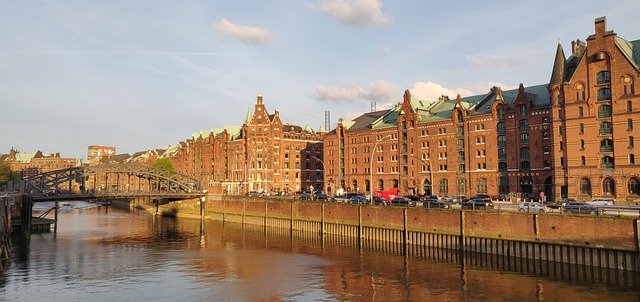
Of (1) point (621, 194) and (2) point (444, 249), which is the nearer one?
(2) point (444, 249)

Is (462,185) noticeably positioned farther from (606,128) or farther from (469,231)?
(469,231)

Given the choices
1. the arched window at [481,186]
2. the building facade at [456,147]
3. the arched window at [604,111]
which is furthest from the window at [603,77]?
the arched window at [481,186]

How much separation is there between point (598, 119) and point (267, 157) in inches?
3407

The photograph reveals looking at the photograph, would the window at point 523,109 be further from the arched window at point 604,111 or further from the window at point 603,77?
the window at point 603,77

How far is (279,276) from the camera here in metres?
45.8

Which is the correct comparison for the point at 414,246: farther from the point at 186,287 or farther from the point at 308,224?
the point at 186,287

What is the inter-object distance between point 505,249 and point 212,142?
409 ft

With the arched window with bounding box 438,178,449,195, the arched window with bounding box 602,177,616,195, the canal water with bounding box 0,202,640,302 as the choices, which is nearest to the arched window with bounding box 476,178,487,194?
the arched window with bounding box 438,178,449,195

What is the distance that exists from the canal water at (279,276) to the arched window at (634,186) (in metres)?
33.9

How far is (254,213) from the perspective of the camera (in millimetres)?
98250

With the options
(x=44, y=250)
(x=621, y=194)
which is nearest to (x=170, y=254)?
(x=44, y=250)

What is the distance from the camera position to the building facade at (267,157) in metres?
141

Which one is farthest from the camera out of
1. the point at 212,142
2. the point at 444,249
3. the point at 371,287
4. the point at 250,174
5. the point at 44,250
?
the point at 212,142

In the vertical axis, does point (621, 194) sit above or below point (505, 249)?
above
